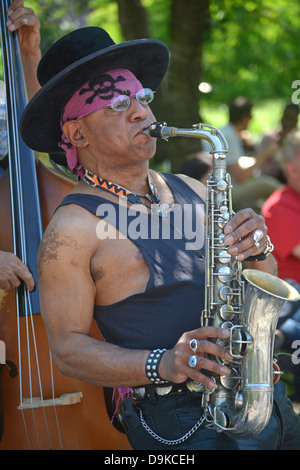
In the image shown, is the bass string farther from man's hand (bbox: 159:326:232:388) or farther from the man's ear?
man's hand (bbox: 159:326:232:388)

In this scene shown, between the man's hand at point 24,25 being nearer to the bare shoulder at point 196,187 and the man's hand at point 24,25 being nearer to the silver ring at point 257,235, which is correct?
the bare shoulder at point 196,187

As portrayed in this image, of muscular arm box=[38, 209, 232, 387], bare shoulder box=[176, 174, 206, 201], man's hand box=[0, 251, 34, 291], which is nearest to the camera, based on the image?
muscular arm box=[38, 209, 232, 387]

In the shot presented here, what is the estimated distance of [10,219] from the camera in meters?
2.84

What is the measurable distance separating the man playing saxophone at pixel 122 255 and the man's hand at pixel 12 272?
30cm

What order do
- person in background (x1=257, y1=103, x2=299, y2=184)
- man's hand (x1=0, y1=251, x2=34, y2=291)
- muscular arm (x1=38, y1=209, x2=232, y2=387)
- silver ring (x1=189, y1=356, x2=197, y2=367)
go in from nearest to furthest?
silver ring (x1=189, y1=356, x2=197, y2=367)
muscular arm (x1=38, y1=209, x2=232, y2=387)
man's hand (x1=0, y1=251, x2=34, y2=291)
person in background (x1=257, y1=103, x2=299, y2=184)

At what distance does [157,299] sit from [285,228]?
2.03 m

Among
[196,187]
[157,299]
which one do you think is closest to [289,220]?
[196,187]

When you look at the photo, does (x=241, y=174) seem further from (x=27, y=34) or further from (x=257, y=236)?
(x=257, y=236)

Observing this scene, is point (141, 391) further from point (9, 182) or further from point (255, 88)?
point (255, 88)

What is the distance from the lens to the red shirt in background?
4.27 meters

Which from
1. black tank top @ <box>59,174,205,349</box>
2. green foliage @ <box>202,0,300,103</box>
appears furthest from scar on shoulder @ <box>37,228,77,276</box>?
green foliage @ <box>202,0,300,103</box>

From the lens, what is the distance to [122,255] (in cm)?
247

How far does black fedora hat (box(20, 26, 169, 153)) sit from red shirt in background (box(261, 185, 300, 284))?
1.85m

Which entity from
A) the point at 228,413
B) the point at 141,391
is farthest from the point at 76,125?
the point at 228,413
